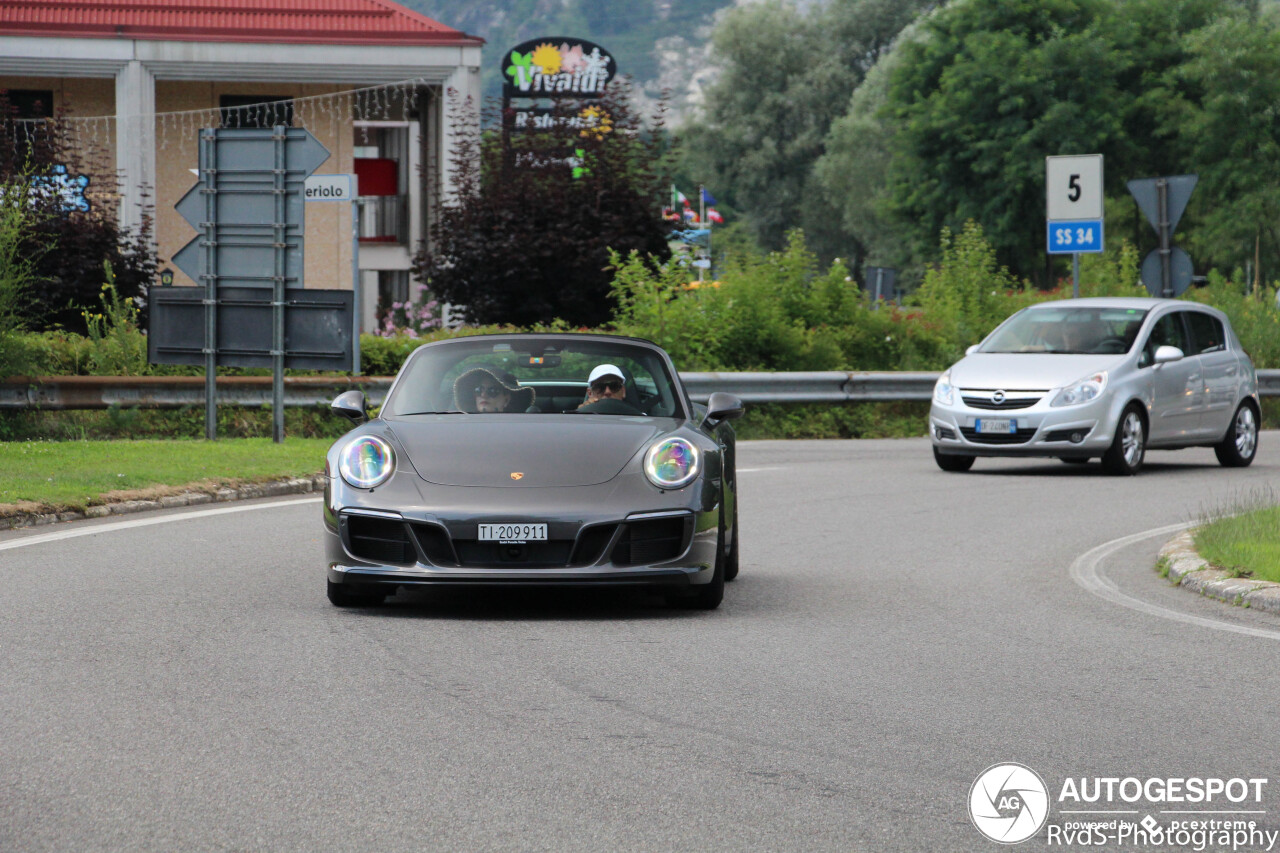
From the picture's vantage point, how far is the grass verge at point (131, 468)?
12930 millimetres

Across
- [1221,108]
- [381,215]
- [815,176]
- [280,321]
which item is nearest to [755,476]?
[280,321]

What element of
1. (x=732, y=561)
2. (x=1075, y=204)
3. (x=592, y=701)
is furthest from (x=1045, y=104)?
(x=592, y=701)

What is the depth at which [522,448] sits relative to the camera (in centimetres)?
835

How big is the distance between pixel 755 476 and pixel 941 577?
21.0 ft

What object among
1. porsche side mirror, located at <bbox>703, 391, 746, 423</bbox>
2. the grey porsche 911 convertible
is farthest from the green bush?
the grey porsche 911 convertible

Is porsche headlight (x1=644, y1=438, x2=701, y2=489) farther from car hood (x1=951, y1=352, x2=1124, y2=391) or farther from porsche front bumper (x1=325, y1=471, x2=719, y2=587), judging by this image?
car hood (x1=951, y1=352, x2=1124, y2=391)

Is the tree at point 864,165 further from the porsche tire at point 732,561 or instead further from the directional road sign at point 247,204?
the porsche tire at point 732,561

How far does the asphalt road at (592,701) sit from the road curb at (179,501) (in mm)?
1180

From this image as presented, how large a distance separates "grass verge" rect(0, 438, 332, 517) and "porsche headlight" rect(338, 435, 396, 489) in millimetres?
4502

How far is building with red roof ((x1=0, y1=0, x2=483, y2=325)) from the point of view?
1465 inches

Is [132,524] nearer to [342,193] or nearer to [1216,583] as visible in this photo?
[342,193]

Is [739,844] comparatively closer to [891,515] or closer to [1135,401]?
[891,515]

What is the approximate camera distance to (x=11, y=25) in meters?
37.0

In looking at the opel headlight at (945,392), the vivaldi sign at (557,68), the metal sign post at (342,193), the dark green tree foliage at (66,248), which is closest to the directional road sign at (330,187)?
the metal sign post at (342,193)
